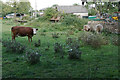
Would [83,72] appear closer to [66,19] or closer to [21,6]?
[66,19]

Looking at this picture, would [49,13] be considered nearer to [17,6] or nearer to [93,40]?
[17,6]

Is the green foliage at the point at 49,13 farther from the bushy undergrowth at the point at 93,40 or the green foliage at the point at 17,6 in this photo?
the bushy undergrowth at the point at 93,40

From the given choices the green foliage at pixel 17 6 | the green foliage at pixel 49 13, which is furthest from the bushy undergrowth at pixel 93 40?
the green foliage at pixel 17 6

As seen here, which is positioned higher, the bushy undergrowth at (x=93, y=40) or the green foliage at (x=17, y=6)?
the green foliage at (x=17, y=6)

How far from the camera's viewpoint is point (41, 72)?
4.72 m

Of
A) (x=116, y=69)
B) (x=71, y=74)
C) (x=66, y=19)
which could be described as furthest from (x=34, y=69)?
(x=66, y=19)

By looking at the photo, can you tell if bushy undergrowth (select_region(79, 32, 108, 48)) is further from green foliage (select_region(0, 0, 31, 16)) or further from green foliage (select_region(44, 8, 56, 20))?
green foliage (select_region(0, 0, 31, 16))

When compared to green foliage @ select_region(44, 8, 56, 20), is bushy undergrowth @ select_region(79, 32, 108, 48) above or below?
below

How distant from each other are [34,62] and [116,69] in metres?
2.58

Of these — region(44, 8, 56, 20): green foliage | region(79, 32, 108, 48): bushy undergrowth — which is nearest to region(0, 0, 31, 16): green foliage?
region(44, 8, 56, 20): green foliage

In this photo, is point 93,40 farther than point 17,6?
No

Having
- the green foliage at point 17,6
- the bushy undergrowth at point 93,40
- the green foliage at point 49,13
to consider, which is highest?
the green foliage at point 17,6

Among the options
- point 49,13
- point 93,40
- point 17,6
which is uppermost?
point 17,6

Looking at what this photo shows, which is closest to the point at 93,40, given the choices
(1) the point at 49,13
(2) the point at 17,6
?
(1) the point at 49,13
